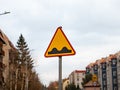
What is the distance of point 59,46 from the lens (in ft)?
29.5

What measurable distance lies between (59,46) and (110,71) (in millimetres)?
136047

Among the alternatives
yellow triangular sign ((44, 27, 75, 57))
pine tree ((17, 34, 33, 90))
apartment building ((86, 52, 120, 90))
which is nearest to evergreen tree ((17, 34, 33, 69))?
pine tree ((17, 34, 33, 90))

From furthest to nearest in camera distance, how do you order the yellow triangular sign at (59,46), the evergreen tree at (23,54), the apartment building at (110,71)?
the apartment building at (110,71)
the evergreen tree at (23,54)
the yellow triangular sign at (59,46)

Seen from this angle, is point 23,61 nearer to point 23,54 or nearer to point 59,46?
point 23,54

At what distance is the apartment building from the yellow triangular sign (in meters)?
127

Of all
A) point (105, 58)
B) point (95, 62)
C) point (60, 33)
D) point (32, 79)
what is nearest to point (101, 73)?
point (105, 58)

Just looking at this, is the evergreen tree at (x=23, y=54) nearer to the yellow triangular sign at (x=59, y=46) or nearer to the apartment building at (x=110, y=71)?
the apartment building at (x=110, y=71)

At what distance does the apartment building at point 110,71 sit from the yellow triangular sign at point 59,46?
127 meters

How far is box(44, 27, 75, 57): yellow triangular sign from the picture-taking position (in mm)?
8938

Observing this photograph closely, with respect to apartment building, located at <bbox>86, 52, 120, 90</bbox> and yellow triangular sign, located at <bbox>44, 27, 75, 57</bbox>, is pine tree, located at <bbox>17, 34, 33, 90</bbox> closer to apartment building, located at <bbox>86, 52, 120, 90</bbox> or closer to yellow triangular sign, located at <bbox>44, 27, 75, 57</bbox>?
apartment building, located at <bbox>86, 52, 120, 90</bbox>

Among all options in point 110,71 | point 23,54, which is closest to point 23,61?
point 23,54

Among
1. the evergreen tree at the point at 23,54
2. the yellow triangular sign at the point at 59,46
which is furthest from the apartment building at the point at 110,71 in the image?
the yellow triangular sign at the point at 59,46

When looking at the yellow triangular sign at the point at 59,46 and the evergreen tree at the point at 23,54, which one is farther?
the evergreen tree at the point at 23,54

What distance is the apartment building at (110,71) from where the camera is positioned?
5472 inches
